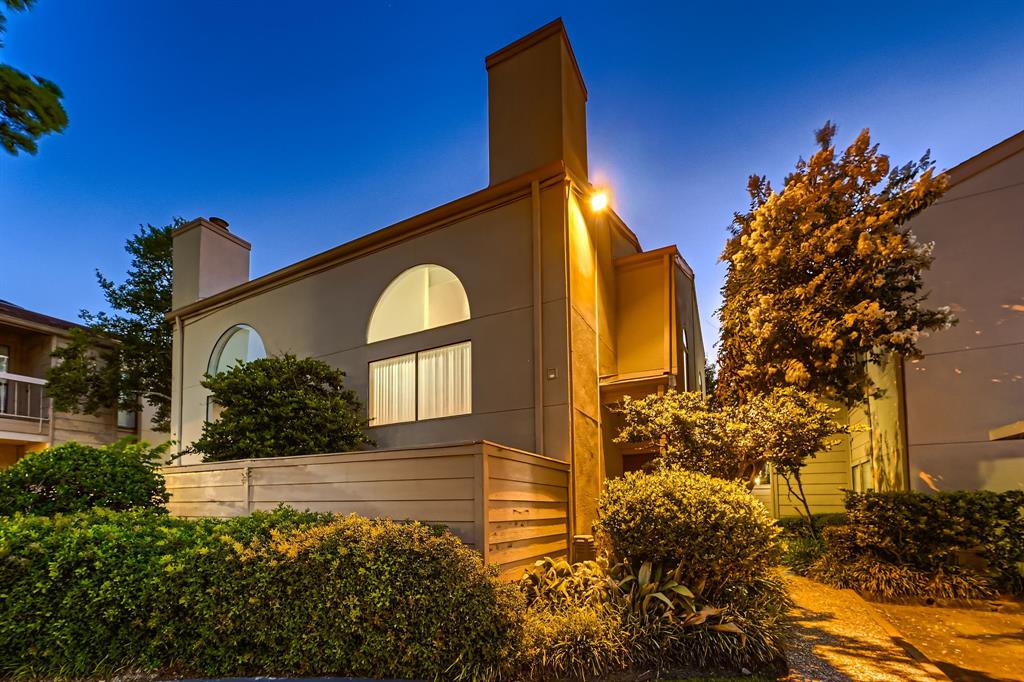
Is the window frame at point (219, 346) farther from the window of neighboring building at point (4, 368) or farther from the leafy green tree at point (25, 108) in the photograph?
the leafy green tree at point (25, 108)

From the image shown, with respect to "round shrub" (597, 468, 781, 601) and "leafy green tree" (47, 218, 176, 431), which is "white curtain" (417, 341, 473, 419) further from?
"leafy green tree" (47, 218, 176, 431)

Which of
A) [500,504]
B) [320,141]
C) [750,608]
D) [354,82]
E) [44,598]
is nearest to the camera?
[44,598]

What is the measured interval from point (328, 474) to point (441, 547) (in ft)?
7.19

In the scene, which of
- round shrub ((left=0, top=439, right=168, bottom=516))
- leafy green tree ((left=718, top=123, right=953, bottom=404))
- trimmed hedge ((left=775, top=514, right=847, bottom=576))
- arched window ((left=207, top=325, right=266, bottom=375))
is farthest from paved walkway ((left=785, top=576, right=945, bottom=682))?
arched window ((left=207, top=325, right=266, bottom=375))

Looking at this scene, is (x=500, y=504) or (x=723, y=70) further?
(x=723, y=70)

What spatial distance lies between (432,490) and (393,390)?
4.70 m

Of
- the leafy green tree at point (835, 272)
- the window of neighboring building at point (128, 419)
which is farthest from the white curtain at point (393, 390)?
the window of neighboring building at point (128, 419)

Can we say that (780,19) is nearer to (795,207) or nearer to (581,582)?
(795,207)

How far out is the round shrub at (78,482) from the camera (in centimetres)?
658

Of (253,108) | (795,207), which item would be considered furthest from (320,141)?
(795,207)

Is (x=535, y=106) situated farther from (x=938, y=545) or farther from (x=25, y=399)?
(x=25, y=399)

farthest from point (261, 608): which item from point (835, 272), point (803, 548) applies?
point (835, 272)

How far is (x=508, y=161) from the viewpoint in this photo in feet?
33.3

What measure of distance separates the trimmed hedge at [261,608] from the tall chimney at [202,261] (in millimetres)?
11400
